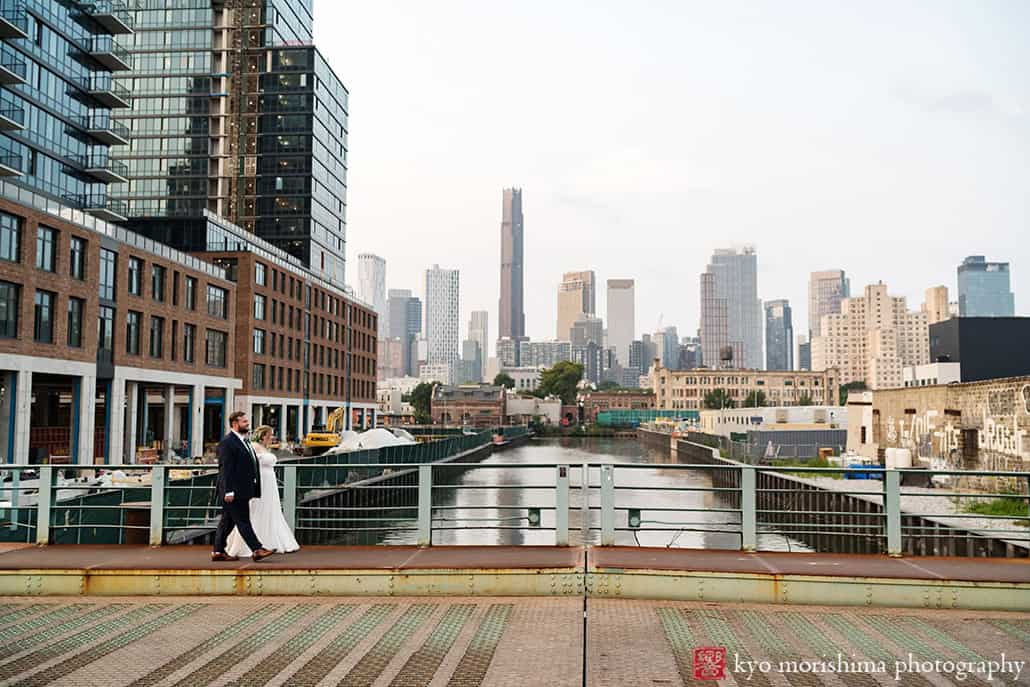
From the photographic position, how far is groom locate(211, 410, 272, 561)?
11.8 meters

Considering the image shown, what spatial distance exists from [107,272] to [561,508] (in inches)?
1818

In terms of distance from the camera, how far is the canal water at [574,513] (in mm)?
13141

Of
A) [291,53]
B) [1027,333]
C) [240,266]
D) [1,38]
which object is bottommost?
[1027,333]

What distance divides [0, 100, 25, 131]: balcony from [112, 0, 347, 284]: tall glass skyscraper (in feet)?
158

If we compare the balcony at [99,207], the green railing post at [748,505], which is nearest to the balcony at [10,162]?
the balcony at [99,207]

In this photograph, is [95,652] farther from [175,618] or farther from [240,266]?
[240,266]

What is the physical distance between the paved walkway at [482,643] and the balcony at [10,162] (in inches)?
1974

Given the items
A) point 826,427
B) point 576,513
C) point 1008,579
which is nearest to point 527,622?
point 1008,579

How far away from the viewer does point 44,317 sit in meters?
44.8

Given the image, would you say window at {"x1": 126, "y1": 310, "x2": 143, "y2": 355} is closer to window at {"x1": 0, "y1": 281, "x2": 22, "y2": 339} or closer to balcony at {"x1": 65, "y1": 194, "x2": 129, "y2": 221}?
window at {"x1": 0, "y1": 281, "x2": 22, "y2": 339}

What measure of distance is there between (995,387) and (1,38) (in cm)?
5743

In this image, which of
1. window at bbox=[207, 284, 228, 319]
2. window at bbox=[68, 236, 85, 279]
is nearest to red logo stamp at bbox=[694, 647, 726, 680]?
window at bbox=[68, 236, 85, 279]

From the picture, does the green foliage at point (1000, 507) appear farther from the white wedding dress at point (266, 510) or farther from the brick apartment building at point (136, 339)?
the brick apartment building at point (136, 339)

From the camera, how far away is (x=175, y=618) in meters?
9.98
